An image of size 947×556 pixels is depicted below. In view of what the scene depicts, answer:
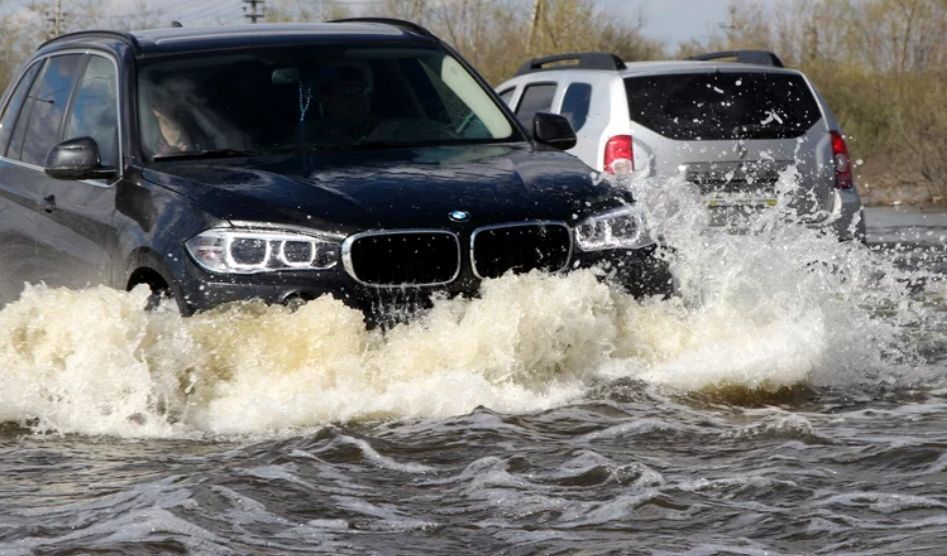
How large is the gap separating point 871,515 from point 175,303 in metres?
2.77

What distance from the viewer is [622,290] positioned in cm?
730

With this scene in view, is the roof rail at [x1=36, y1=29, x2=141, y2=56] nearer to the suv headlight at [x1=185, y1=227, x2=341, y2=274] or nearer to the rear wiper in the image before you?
the rear wiper

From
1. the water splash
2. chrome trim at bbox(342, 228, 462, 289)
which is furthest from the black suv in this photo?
the water splash

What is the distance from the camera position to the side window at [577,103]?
13344 mm

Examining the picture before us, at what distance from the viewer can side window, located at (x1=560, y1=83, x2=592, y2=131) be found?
13.3m

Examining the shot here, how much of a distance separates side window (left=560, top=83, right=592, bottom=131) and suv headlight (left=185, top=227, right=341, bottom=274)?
657 cm

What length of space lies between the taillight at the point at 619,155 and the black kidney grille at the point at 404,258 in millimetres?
5681

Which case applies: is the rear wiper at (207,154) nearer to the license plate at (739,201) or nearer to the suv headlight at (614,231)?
the suv headlight at (614,231)

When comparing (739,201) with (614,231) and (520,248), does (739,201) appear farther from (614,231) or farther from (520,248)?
(520,248)

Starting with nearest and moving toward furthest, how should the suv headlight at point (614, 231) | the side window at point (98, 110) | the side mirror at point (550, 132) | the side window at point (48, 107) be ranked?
the suv headlight at point (614, 231)
the side window at point (98, 110)
the side mirror at point (550, 132)
the side window at point (48, 107)

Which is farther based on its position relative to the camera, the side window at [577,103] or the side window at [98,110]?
the side window at [577,103]

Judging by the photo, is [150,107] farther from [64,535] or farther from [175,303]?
[64,535]

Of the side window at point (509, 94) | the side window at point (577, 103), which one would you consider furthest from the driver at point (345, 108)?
the side window at point (509, 94)

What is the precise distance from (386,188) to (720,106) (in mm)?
6173
